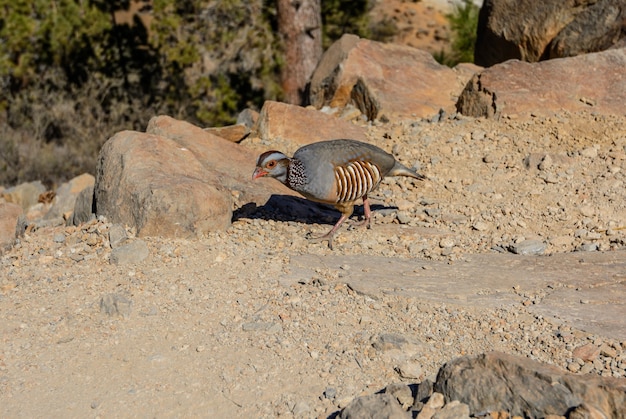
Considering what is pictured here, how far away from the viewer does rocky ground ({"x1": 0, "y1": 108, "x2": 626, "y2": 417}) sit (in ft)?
14.2

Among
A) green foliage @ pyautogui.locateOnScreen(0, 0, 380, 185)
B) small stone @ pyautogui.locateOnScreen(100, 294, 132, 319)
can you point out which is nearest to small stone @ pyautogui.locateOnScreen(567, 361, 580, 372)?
small stone @ pyautogui.locateOnScreen(100, 294, 132, 319)

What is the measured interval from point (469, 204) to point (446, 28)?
46.4 ft

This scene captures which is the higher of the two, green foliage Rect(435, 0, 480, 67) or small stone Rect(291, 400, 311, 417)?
small stone Rect(291, 400, 311, 417)

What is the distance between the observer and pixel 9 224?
646 cm

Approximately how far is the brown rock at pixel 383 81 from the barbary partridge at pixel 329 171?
112 inches

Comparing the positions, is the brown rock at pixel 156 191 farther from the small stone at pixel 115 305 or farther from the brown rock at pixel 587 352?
the brown rock at pixel 587 352

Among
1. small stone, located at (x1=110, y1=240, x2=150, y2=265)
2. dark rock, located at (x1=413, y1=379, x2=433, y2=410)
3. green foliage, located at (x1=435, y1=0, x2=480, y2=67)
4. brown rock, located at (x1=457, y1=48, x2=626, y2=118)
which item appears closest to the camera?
dark rock, located at (x1=413, y1=379, x2=433, y2=410)

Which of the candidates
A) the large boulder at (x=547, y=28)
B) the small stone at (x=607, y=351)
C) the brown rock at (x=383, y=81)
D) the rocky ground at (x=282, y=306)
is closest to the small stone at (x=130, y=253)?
the rocky ground at (x=282, y=306)

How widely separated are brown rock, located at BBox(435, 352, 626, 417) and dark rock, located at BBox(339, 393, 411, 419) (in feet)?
0.82

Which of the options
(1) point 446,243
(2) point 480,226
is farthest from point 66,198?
(2) point 480,226

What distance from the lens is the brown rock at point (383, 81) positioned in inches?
366

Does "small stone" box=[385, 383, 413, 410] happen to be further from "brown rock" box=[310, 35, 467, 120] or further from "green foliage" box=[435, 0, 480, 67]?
"green foliage" box=[435, 0, 480, 67]

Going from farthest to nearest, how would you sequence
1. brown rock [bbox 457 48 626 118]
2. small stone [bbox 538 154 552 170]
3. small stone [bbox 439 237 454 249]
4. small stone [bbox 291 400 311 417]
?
1. brown rock [bbox 457 48 626 118]
2. small stone [bbox 538 154 552 170]
3. small stone [bbox 439 237 454 249]
4. small stone [bbox 291 400 311 417]

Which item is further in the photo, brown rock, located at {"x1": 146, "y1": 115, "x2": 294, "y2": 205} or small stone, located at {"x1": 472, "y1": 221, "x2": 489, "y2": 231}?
brown rock, located at {"x1": 146, "y1": 115, "x2": 294, "y2": 205}
